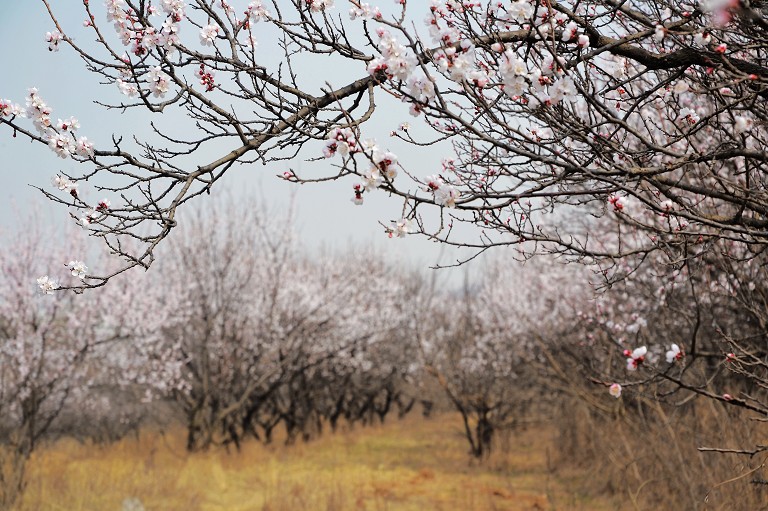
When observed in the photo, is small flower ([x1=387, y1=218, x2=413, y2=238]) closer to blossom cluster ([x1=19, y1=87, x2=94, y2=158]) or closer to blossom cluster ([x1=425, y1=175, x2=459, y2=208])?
blossom cluster ([x1=425, y1=175, x2=459, y2=208])

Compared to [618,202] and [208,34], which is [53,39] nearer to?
[208,34]

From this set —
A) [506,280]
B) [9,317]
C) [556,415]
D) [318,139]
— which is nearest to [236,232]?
[9,317]

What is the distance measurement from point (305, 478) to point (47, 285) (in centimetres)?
854

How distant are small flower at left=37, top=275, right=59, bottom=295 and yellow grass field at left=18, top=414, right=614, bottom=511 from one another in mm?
6113

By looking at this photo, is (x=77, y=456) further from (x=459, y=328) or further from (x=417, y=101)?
(x=417, y=101)

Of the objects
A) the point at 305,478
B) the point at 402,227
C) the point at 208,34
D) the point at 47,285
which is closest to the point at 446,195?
the point at 402,227

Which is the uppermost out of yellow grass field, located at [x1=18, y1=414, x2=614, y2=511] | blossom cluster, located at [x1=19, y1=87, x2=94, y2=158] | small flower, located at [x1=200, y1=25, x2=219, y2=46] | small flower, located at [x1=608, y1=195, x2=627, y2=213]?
small flower, located at [x1=200, y1=25, x2=219, y2=46]

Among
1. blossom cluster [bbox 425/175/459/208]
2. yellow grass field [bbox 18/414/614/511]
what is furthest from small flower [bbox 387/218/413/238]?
yellow grass field [bbox 18/414/614/511]

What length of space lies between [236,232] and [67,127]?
11.8 m

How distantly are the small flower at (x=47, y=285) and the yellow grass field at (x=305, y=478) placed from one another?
611cm

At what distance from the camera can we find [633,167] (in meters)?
Result: 3.16

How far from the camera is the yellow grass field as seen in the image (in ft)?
30.9

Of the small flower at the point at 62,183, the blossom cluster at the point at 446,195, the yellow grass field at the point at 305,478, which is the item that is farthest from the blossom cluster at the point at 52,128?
the yellow grass field at the point at 305,478

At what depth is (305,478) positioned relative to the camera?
444 inches
